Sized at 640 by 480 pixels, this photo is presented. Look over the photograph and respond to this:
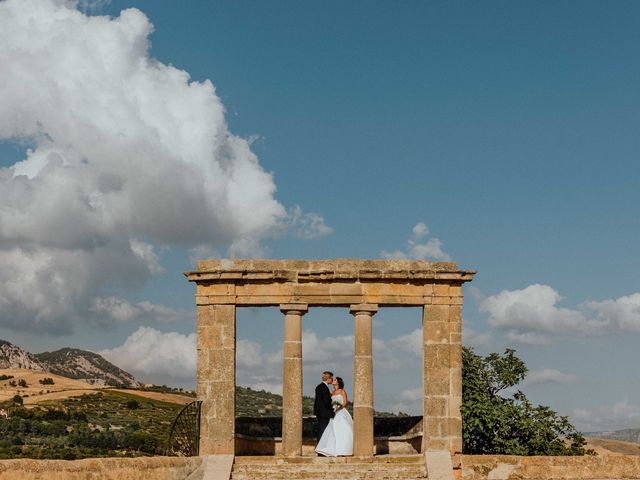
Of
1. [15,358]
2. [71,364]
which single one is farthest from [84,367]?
[15,358]

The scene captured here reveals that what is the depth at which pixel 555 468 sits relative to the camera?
1889 centimetres

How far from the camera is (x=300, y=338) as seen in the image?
65.6ft

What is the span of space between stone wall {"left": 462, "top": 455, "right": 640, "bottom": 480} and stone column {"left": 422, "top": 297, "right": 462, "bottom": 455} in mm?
932

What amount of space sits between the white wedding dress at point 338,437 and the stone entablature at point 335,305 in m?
0.77

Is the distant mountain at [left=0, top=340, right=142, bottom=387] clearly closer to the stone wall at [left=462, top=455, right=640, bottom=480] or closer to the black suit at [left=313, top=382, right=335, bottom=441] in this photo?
the black suit at [left=313, top=382, right=335, bottom=441]

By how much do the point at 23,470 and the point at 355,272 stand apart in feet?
27.0

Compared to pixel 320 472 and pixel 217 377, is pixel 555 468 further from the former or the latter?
pixel 217 377

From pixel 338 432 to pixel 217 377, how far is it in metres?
3.17

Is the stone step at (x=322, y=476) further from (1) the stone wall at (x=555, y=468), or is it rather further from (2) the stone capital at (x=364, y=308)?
(2) the stone capital at (x=364, y=308)

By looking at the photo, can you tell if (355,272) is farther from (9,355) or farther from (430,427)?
(9,355)

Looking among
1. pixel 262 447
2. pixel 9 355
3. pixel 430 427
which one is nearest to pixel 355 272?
pixel 430 427

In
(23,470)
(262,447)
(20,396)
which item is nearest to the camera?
(23,470)

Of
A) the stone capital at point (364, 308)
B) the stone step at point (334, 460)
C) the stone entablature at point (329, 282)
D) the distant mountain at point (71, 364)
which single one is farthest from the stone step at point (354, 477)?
the distant mountain at point (71, 364)

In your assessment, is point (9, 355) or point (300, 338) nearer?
point (300, 338)
